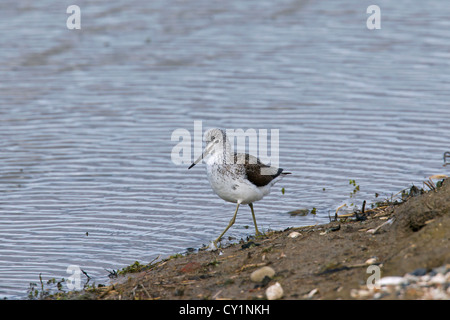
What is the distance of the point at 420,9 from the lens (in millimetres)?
17359

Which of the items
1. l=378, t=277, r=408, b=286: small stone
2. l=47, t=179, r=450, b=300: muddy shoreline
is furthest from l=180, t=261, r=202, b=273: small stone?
l=378, t=277, r=408, b=286: small stone

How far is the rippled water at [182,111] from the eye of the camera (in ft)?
28.1

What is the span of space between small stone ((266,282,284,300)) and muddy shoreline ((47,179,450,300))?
1.5 inches

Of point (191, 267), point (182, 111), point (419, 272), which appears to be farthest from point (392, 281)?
point (182, 111)

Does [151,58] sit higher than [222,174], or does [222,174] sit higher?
[151,58]

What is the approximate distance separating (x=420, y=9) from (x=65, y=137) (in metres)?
10.1

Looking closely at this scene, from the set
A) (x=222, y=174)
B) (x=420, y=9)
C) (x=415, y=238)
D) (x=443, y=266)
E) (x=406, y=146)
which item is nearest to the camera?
(x=443, y=266)

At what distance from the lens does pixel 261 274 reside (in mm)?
6062

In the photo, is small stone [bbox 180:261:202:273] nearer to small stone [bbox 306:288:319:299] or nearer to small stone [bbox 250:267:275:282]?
small stone [bbox 250:267:275:282]

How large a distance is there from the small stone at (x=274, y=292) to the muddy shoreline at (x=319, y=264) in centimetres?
4

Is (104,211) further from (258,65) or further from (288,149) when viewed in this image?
(258,65)

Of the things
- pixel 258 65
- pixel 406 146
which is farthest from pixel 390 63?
pixel 406 146

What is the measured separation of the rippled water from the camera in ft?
28.1

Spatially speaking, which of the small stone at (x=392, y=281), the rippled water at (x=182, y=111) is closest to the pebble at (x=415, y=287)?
the small stone at (x=392, y=281)
